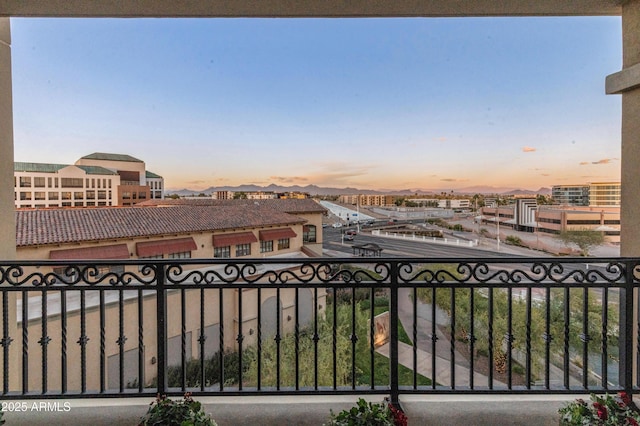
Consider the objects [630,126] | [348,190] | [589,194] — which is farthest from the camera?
[348,190]

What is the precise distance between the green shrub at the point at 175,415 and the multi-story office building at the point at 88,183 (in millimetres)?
1965

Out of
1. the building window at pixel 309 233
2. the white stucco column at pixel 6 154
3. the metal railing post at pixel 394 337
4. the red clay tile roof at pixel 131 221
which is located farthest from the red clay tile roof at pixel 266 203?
the metal railing post at pixel 394 337

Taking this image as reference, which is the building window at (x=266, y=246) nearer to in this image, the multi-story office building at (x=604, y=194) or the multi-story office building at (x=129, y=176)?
the multi-story office building at (x=129, y=176)

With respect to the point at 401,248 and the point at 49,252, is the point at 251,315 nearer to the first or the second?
the point at 49,252

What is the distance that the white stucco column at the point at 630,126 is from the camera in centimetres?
176

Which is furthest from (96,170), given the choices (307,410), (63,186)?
(307,410)

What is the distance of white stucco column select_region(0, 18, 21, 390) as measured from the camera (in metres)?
A: 1.86

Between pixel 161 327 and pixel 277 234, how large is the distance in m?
1.45

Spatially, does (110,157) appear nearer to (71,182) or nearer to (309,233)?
(71,182)

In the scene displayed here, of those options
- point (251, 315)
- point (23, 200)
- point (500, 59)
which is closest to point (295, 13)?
point (500, 59)

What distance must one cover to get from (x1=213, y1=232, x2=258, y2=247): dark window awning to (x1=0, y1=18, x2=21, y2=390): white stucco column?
1.51 m

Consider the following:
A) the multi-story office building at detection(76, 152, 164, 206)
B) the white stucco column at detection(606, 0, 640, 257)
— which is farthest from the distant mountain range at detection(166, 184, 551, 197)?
the white stucco column at detection(606, 0, 640, 257)

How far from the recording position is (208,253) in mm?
3117

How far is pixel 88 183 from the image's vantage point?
2572mm
